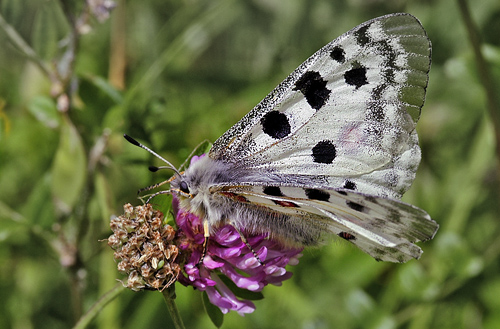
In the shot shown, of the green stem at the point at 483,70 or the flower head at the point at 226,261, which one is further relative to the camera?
the green stem at the point at 483,70

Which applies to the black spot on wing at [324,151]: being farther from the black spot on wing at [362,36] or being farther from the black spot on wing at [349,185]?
the black spot on wing at [362,36]

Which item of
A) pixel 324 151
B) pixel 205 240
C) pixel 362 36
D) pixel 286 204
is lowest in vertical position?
pixel 205 240

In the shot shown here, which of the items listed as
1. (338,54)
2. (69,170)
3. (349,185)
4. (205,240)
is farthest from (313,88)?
(69,170)

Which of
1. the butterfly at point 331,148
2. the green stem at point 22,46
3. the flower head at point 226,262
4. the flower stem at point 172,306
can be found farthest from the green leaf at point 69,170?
the flower stem at point 172,306

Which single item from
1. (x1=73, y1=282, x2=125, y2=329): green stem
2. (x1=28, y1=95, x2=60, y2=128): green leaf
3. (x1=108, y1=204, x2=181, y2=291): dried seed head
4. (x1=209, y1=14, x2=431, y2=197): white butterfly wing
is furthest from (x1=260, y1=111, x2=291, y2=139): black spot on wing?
(x1=28, y1=95, x2=60, y2=128): green leaf

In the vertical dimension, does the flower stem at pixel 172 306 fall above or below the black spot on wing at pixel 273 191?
below

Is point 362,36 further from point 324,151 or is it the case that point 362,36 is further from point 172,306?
point 172,306

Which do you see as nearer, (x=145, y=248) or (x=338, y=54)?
(x=145, y=248)
